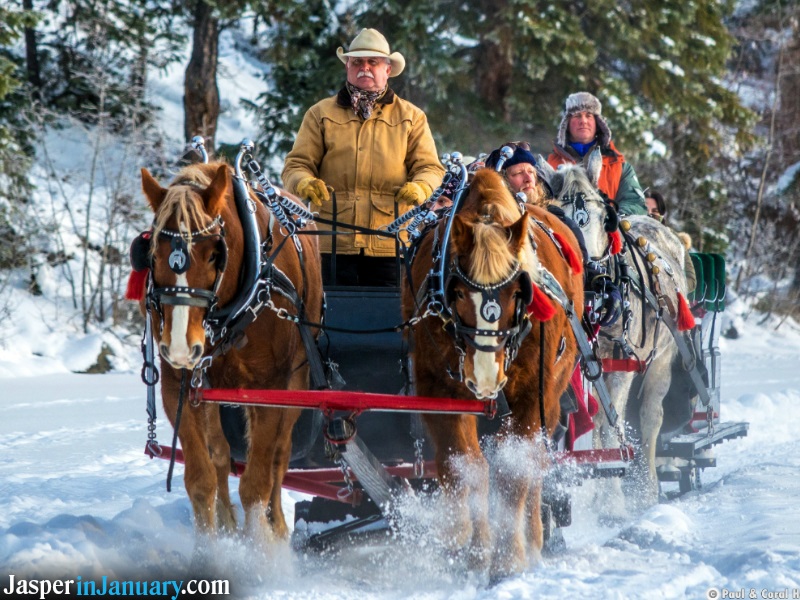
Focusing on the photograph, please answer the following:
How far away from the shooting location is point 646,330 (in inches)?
279

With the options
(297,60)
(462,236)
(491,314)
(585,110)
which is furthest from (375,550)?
(297,60)

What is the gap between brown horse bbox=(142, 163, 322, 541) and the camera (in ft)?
13.5

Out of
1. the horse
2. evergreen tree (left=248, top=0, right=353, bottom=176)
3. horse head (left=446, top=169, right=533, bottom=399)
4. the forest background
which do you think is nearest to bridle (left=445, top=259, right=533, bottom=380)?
horse head (left=446, top=169, right=533, bottom=399)

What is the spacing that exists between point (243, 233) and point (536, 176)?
217cm

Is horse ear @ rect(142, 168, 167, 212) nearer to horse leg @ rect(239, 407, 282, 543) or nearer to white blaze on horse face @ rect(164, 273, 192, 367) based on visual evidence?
white blaze on horse face @ rect(164, 273, 192, 367)

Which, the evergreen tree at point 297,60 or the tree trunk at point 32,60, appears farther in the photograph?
the tree trunk at point 32,60

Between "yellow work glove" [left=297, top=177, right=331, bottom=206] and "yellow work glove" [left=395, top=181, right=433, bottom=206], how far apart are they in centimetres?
42

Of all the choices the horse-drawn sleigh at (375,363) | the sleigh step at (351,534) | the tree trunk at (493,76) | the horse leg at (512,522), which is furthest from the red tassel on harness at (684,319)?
the tree trunk at (493,76)

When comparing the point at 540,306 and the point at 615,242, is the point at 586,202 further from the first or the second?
the point at 540,306

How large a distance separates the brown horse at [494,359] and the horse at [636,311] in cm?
129

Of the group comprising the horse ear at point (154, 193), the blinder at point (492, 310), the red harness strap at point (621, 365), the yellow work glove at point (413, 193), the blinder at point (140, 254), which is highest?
the yellow work glove at point (413, 193)

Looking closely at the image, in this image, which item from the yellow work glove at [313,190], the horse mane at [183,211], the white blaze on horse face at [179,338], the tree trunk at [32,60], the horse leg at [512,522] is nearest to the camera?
the white blaze on horse face at [179,338]

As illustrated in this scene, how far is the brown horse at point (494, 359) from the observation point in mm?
4266

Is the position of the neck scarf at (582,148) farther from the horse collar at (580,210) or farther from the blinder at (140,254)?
the blinder at (140,254)
